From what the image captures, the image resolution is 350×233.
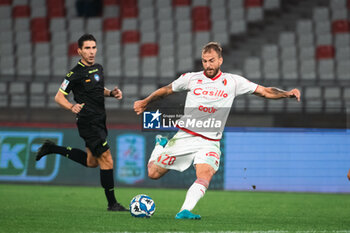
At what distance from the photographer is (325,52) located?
16391 mm

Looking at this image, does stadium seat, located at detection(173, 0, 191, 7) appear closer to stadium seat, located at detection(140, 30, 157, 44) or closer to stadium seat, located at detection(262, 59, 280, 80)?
stadium seat, located at detection(140, 30, 157, 44)

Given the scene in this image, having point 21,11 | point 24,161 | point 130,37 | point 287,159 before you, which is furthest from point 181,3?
point 24,161

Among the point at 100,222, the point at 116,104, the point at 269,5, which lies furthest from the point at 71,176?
the point at 269,5

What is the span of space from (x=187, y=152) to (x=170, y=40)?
1109 cm

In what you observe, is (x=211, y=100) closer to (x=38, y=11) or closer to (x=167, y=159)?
(x=167, y=159)

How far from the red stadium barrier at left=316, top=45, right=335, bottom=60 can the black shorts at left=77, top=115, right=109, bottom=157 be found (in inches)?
405

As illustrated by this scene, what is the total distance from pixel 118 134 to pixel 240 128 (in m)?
2.53

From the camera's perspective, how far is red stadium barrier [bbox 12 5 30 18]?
19.0 metres

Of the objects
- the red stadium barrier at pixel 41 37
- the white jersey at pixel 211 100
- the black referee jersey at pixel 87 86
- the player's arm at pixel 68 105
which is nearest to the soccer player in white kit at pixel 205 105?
the white jersey at pixel 211 100

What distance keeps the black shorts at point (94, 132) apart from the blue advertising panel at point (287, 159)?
507cm

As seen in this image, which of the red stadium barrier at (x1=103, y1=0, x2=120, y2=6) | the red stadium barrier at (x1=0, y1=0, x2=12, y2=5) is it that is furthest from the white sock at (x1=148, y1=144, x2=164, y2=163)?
the red stadium barrier at (x1=0, y1=0, x2=12, y2=5)

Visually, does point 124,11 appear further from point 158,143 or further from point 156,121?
point 158,143

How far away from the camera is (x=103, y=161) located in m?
7.52

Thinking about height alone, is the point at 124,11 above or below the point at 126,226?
above
